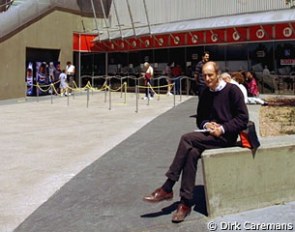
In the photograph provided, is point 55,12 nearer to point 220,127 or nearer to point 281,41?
point 281,41

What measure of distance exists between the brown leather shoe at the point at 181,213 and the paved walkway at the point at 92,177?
69mm

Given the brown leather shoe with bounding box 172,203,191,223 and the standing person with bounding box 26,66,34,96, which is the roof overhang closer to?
the standing person with bounding box 26,66,34,96

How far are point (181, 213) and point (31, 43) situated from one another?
2303 cm

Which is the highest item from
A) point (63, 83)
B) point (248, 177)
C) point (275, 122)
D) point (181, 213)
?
point (63, 83)

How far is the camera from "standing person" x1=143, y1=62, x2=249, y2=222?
202 inches

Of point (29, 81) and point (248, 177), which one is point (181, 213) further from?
point (29, 81)

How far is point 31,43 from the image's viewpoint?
26516 mm

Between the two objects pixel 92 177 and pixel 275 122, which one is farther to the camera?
pixel 275 122

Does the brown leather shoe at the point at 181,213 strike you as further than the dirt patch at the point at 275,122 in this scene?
No

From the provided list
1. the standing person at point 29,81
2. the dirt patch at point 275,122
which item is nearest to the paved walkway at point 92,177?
the dirt patch at point 275,122

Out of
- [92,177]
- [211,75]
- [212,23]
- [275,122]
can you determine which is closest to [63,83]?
[212,23]

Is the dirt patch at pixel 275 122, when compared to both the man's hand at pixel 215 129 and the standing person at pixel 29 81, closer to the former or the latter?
the man's hand at pixel 215 129

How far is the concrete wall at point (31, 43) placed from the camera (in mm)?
24828

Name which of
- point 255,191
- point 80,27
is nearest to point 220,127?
point 255,191
